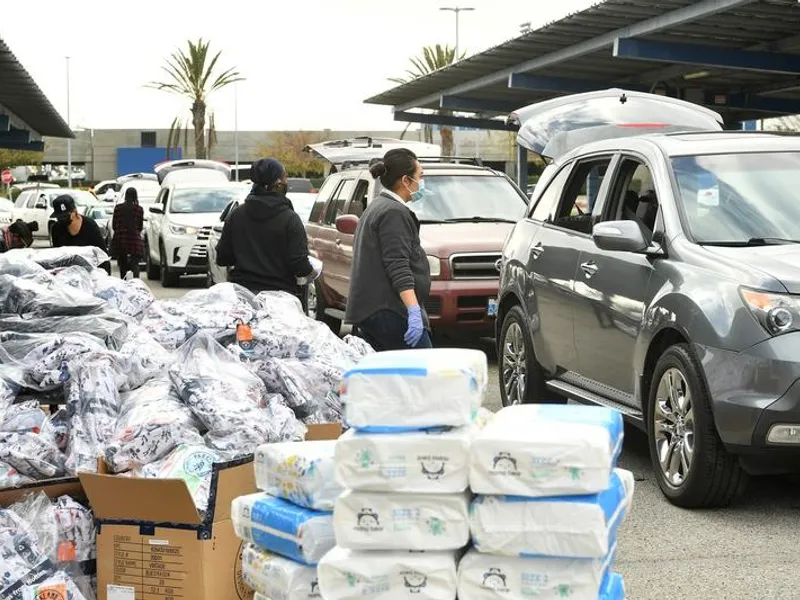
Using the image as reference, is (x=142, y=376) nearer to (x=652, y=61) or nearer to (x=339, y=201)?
(x=339, y=201)

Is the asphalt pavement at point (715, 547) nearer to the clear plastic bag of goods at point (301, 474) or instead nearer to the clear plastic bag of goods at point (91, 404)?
the clear plastic bag of goods at point (301, 474)

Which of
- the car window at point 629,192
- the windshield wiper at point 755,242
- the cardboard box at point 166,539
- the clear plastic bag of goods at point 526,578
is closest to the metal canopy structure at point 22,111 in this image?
the car window at point 629,192

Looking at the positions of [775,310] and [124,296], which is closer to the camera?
[775,310]

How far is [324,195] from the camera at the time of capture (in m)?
17.8

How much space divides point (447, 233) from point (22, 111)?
3326cm

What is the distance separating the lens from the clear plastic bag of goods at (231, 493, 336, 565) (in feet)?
14.6

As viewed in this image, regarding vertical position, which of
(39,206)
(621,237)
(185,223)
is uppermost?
(621,237)

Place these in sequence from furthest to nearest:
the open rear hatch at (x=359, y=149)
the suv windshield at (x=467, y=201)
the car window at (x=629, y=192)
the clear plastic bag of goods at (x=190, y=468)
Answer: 1. the open rear hatch at (x=359, y=149)
2. the suv windshield at (x=467, y=201)
3. the car window at (x=629, y=192)
4. the clear plastic bag of goods at (x=190, y=468)

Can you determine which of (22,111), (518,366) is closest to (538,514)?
(518,366)

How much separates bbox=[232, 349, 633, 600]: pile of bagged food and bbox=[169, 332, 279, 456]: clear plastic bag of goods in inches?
73.3

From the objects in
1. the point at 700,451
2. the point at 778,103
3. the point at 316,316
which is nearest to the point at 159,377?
the point at 700,451

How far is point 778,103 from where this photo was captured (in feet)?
95.1

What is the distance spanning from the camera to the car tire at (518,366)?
1025 cm

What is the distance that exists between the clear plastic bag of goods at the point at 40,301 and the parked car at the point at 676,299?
2867 mm
